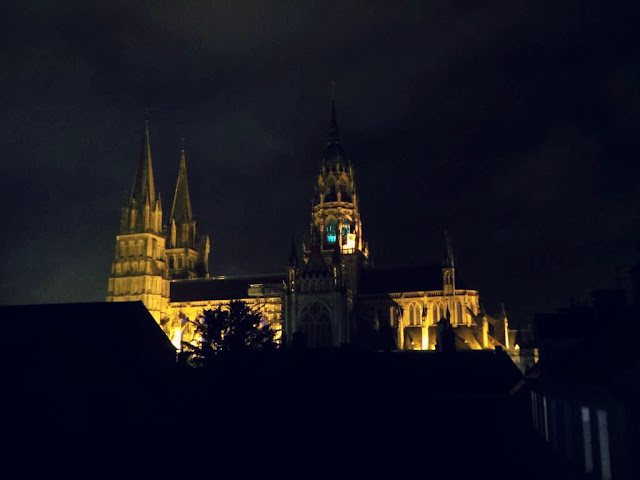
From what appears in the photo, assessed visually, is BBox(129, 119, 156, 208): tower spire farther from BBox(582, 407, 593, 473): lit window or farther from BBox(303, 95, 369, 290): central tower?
BBox(582, 407, 593, 473): lit window

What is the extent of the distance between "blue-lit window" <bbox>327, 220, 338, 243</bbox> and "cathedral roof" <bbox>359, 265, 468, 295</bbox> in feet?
24.5

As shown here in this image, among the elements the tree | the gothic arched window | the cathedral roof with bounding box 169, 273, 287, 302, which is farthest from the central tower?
the tree

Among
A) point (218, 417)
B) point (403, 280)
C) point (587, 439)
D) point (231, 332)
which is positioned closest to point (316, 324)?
point (403, 280)

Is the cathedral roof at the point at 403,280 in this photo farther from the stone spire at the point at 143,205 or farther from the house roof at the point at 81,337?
the house roof at the point at 81,337

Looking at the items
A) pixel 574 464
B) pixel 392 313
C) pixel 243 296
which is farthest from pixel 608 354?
pixel 243 296

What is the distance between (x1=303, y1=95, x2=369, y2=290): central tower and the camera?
344 feet

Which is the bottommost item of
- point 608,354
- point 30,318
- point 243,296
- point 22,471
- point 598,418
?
point 22,471

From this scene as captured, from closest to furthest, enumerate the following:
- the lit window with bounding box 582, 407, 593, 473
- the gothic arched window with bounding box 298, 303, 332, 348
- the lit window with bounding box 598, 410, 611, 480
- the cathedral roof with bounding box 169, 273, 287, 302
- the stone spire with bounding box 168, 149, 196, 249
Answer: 1. the lit window with bounding box 598, 410, 611, 480
2. the lit window with bounding box 582, 407, 593, 473
3. the gothic arched window with bounding box 298, 303, 332, 348
4. the cathedral roof with bounding box 169, 273, 287, 302
5. the stone spire with bounding box 168, 149, 196, 249

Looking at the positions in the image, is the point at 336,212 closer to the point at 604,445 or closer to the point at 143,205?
the point at 143,205

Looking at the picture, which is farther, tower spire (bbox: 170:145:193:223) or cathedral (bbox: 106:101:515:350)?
tower spire (bbox: 170:145:193:223)

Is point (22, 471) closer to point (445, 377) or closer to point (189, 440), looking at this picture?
point (189, 440)

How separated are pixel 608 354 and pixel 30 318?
22060mm

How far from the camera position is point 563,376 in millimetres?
17766

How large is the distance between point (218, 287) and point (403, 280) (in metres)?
32.4
